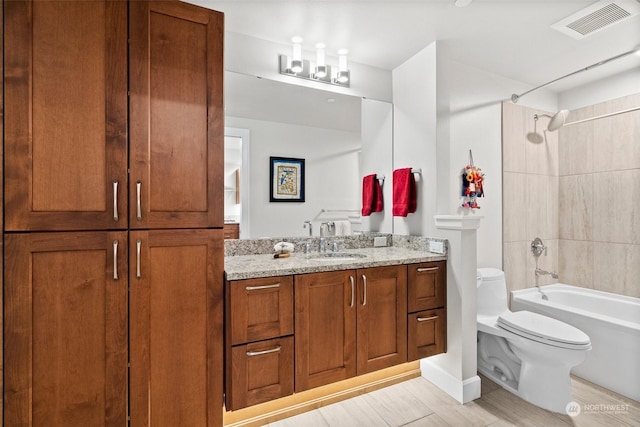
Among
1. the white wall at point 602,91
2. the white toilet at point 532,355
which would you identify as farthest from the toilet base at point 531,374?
the white wall at point 602,91

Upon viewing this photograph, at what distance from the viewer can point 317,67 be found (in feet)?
7.25

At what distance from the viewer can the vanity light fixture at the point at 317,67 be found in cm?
213

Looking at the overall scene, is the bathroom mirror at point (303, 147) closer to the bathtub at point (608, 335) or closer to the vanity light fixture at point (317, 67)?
the vanity light fixture at point (317, 67)

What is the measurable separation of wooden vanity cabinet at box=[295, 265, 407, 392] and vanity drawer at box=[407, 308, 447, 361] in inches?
2.3

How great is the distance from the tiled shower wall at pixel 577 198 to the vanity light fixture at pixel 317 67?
5.30 ft

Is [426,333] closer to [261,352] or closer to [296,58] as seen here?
[261,352]

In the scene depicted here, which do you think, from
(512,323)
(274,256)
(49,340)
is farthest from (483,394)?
(49,340)

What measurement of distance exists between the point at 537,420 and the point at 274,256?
1847 millimetres

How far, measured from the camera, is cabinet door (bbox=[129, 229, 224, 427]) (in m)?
1.35

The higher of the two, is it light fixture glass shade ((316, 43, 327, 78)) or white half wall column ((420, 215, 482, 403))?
light fixture glass shade ((316, 43, 327, 78))

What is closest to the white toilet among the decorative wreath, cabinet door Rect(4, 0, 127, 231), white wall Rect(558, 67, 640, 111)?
the decorative wreath

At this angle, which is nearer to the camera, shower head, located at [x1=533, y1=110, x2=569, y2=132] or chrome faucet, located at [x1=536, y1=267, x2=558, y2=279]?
shower head, located at [x1=533, y1=110, x2=569, y2=132]

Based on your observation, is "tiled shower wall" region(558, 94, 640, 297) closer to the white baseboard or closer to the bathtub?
the bathtub

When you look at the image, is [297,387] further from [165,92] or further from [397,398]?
[165,92]
